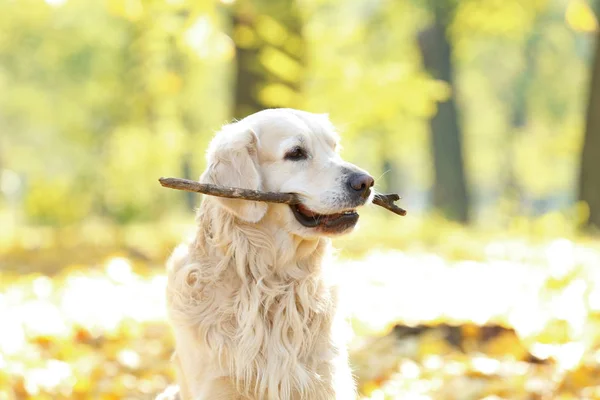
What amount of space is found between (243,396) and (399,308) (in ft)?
12.7

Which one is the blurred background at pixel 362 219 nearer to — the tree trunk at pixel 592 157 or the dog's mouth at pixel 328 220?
the tree trunk at pixel 592 157

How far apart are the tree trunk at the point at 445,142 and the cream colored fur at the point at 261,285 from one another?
1294 centimetres

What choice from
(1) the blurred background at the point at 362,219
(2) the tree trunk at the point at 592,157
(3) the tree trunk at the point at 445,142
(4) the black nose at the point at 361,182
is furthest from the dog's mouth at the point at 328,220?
(3) the tree trunk at the point at 445,142

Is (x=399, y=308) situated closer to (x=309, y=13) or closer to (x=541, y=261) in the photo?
(x=541, y=261)

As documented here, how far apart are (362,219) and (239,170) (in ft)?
36.4

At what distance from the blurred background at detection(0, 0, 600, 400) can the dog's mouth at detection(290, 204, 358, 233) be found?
0.44 m

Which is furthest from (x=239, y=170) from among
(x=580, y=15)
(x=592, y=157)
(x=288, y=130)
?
(x=592, y=157)

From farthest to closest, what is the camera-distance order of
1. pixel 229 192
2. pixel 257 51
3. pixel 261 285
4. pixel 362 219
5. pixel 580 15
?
1. pixel 362 219
2. pixel 257 51
3. pixel 580 15
4. pixel 261 285
5. pixel 229 192

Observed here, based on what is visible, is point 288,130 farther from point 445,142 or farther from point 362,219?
point 445,142

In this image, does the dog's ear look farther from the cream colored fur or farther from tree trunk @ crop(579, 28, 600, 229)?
tree trunk @ crop(579, 28, 600, 229)

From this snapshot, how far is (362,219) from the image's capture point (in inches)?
563

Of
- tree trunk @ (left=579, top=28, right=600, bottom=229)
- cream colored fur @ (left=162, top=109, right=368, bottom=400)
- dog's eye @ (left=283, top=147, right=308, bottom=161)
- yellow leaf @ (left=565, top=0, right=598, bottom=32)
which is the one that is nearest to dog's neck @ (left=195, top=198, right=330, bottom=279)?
cream colored fur @ (left=162, top=109, right=368, bottom=400)

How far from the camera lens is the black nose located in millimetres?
3207

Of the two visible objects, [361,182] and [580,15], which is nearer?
[361,182]
